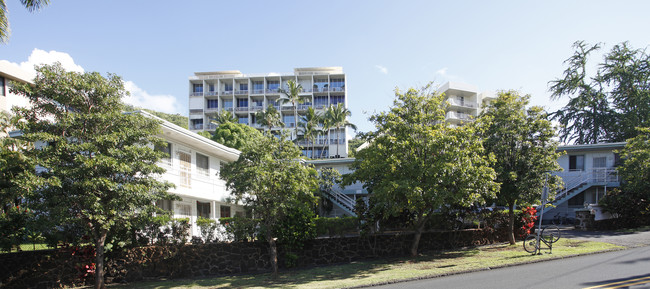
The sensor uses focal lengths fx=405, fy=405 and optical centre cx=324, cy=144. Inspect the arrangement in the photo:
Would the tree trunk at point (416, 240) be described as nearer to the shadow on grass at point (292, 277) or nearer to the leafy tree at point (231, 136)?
the shadow on grass at point (292, 277)

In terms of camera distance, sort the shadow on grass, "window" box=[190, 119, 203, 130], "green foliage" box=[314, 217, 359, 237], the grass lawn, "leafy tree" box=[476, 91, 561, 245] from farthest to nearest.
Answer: "window" box=[190, 119, 203, 130] → "leafy tree" box=[476, 91, 561, 245] → "green foliage" box=[314, 217, 359, 237] → the shadow on grass → the grass lawn

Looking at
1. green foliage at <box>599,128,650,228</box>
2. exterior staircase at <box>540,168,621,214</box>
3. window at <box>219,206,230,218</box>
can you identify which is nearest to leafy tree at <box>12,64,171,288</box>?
window at <box>219,206,230,218</box>

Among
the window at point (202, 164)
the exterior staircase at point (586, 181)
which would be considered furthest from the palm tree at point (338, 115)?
the window at point (202, 164)

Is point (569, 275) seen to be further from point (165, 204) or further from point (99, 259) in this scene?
point (165, 204)

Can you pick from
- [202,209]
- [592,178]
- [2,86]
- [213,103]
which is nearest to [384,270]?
[202,209]

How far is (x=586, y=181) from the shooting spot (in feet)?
93.7

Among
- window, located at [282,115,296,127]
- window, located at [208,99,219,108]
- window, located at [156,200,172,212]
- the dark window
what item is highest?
window, located at [208,99,219,108]

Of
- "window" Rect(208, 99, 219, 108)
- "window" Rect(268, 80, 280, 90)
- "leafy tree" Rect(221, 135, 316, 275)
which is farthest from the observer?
"window" Rect(208, 99, 219, 108)

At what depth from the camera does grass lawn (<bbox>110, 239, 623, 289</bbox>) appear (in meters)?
13.4

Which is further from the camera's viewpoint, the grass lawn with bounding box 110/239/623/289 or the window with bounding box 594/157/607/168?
the window with bounding box 594/157/607/168

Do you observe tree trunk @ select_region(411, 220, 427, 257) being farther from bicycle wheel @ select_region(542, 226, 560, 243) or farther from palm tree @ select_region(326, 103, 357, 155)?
palm tree @ select_region(326, 103, 357, 155)

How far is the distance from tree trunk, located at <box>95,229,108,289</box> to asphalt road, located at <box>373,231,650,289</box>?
9064 millimetres

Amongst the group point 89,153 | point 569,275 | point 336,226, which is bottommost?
point 569,275

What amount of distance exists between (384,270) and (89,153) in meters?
10.8
